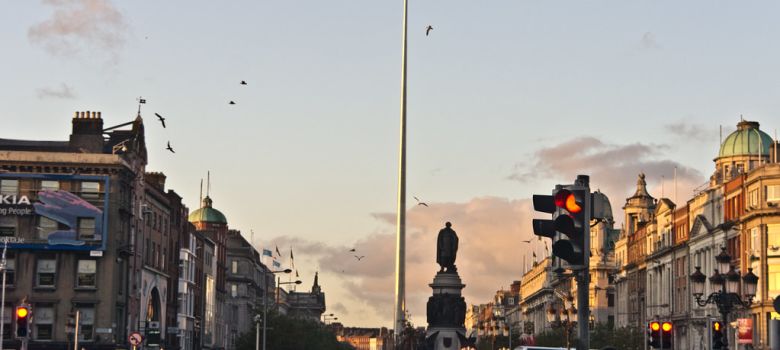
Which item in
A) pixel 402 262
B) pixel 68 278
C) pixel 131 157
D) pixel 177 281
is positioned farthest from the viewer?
pixel 177 281

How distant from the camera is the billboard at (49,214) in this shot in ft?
330

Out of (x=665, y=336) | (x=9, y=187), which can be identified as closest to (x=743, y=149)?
(x=9, y=187)

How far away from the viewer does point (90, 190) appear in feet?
336

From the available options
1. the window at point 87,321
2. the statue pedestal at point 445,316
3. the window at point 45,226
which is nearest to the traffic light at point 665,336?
the statue pedestal at point 445,316

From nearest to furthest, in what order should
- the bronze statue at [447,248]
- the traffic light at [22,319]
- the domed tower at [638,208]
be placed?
1. the traffic light at [22,319]
2. the bronze statue at [447,248]
3. the domed tower at [638,208]

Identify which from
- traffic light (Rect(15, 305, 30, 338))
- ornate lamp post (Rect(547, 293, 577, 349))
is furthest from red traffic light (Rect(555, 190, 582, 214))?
ornate lamp post (Rect(547, 293, 577, 349))

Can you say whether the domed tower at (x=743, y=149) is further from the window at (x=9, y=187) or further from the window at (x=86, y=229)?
the window at (x=9, y=187)

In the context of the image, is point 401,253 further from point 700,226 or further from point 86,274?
point 700,226

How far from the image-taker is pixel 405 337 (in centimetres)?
8406

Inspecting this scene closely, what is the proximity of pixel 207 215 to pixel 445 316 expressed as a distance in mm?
115701

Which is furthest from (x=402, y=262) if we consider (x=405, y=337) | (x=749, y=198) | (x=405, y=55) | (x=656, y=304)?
(x=656, y=304)

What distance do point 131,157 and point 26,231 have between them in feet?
38.1

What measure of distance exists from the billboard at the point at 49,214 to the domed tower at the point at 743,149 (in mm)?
61339

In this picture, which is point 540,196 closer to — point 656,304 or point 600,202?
point 600,202
